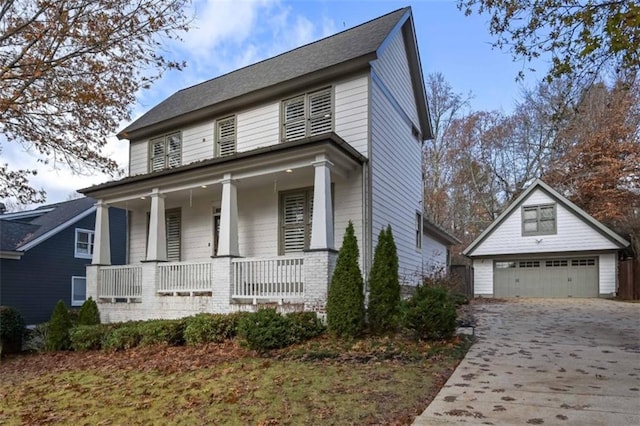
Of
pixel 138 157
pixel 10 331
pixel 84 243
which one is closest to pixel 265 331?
pixel 10 331

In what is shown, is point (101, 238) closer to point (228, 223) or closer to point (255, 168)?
point (228, 223)

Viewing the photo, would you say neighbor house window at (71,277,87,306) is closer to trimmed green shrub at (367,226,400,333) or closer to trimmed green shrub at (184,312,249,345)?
Answer: trimmed green shrub at (184,312,249,345)

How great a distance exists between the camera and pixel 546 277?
20.2m

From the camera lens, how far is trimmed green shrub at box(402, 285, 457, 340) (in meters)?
7.50

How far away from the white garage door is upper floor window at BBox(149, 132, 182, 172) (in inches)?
601

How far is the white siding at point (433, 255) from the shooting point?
1624 centimetres

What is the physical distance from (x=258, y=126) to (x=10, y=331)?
27.8 feet

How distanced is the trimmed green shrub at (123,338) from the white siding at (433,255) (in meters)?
9.61

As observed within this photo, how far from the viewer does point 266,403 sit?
5.12 m

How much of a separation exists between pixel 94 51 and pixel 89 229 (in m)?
14.9

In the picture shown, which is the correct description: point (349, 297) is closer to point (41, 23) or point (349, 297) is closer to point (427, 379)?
point (427, 379)

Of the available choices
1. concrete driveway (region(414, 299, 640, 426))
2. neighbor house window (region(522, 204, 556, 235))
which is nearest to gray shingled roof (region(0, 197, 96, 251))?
concrete driveway (region(414, 299, 640, 426))

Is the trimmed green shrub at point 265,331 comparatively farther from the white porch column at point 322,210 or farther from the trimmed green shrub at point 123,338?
the trimmed green shrub at point 123,338

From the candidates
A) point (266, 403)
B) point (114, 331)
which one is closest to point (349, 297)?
point (266, 403)
